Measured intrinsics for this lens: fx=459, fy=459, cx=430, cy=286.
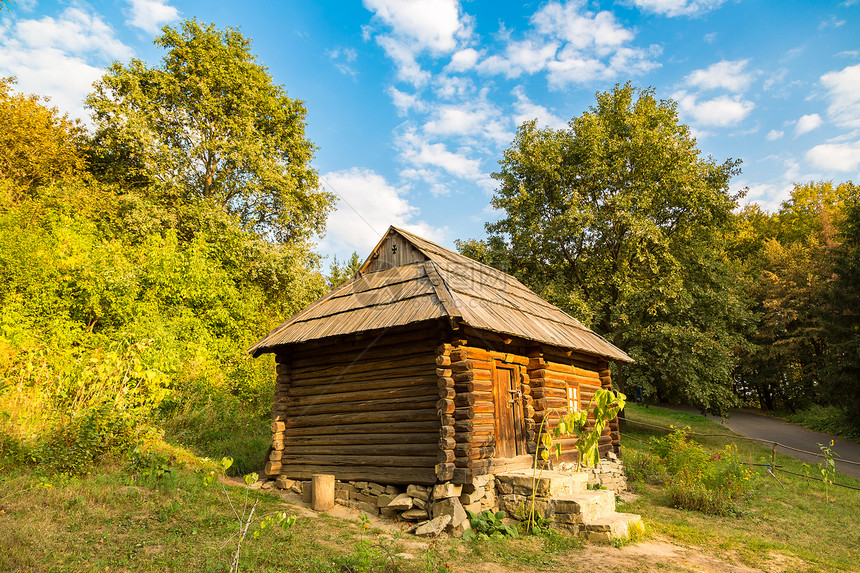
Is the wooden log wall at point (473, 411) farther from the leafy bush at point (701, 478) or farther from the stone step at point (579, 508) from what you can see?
the leafy bush at point (701, 478)

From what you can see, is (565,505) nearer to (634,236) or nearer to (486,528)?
(486,528)

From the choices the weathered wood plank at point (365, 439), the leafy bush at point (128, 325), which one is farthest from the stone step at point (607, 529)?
the leafy bush at point (128, 325)

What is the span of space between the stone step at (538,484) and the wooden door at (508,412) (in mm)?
713

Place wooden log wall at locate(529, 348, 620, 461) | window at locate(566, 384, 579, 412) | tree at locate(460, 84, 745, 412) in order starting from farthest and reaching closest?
tree at locate(460, 84, 745, 412) → window at locate(566, 384, 579, 412) → wooden log wall at locate(529, 348, 620, 461)

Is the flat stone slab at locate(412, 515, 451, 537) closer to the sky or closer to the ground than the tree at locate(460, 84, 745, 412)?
closer to the ground

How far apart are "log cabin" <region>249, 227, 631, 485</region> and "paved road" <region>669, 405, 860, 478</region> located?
36.6ft

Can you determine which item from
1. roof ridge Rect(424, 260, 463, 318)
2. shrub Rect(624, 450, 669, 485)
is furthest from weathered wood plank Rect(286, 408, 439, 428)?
shrub Rect(624, 450, 669, 485)

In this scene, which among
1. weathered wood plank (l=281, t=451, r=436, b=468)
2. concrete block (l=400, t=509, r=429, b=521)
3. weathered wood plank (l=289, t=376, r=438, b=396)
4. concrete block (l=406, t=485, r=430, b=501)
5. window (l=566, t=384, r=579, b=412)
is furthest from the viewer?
window (l=566, t=384, r=579, b=412)

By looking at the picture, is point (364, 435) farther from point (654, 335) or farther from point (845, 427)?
point (845, 427)

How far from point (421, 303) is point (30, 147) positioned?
16.0 meters

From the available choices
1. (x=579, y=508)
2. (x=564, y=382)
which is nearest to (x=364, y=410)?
(x=579, y=508)

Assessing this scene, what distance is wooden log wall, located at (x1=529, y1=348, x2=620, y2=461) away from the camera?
985 cm

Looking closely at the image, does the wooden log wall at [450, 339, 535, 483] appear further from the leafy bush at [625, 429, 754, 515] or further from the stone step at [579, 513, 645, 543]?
the leafy bush at [625, 429, 754, 515]

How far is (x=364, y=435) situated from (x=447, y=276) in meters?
3.62
